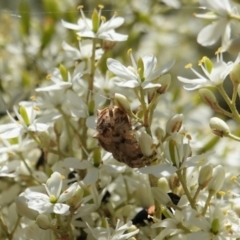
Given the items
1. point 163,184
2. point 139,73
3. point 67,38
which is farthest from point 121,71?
point 67,38

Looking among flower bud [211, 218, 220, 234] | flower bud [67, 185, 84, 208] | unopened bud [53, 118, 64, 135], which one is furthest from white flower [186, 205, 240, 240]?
unopened bud [53, 118, 64, 135]

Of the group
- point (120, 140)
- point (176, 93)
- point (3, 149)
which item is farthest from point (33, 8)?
point (120, 140)

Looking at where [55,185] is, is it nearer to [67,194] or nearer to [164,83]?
[67,194]

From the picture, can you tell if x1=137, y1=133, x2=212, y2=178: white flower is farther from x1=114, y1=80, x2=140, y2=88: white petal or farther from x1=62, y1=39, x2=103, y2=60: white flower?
x1=62, y1=39, x2=103, y2=60: white flower

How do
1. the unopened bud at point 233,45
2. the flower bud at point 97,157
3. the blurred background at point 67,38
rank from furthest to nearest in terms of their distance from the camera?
the blurred background at point 67,38 → the flower bud at point 97,157 → the unopened bud at point 233,45

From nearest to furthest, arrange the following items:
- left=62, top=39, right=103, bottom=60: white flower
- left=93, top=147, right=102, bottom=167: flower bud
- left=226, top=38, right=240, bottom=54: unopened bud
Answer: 1. left=226, top=38, right=240, bottom=54: unopened bud
2. left=93, top=147, right=102, bottom=167: flower bud
3. left=62, top=39, right=103, bottom=60: white flower

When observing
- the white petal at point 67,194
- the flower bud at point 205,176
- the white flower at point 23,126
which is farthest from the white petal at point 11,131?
the flower bud at point 205,176

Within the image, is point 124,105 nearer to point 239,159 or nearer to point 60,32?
point 239,159

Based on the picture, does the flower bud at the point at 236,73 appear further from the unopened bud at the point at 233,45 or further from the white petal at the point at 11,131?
the white petal at the point at 11,131
